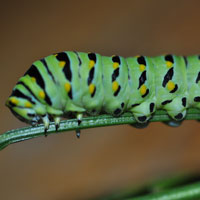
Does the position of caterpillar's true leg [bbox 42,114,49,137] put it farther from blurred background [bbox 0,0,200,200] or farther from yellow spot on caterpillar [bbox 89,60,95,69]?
blurred background [bbox 0,0,200,200]

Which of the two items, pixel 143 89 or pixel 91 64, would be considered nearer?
pixel 91 64

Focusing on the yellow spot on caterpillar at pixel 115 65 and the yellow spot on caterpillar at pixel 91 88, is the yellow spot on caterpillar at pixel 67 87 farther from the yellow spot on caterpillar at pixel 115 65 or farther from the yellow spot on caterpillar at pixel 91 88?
the yellow spot on caterpillar at pixel 115 65

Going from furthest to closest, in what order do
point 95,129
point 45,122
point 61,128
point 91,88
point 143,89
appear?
point 95,129 → point 143,89 → point 91,88 → point 45,122 → point 61,128

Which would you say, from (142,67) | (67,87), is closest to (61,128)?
(67,87)

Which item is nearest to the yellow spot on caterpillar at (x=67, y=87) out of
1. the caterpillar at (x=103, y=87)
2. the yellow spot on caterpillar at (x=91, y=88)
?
the caterpillar at (x=103, y=87)

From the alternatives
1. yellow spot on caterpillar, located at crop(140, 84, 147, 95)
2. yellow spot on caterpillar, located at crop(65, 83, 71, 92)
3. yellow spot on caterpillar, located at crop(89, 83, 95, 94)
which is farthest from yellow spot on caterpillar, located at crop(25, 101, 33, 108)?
yellow spot on caterpillar, located at crop(140, 84, 147, 95)

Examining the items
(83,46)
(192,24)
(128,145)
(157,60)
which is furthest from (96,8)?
(157,60)

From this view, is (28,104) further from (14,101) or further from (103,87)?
(103,87)
